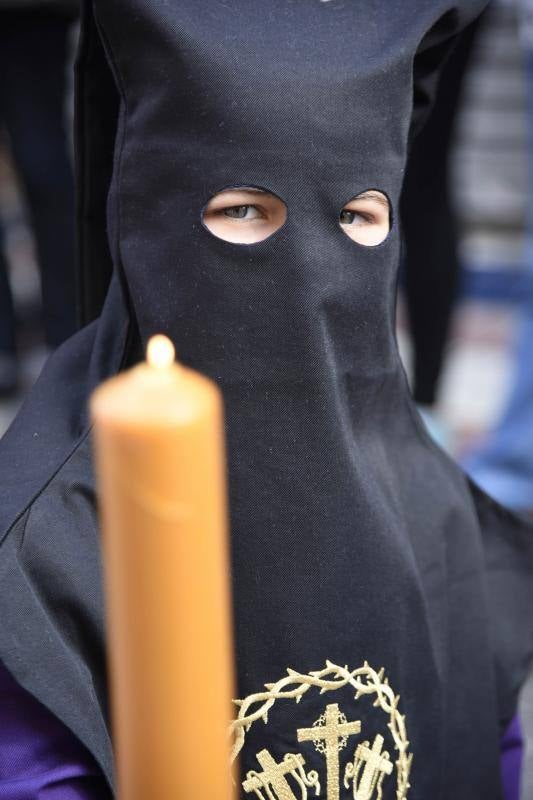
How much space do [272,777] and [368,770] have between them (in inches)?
5.0

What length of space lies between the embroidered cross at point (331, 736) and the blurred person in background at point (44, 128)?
2128 mm

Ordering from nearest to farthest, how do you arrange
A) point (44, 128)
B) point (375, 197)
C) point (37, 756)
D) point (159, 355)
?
point (159, 355) → point (37, 756) → point (375, 197) → point (44, 128)

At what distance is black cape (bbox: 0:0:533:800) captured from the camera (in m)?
1.50

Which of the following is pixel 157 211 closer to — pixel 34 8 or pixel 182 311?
pixel 182 311

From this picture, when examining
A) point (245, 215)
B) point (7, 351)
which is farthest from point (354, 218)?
point (7, 351)

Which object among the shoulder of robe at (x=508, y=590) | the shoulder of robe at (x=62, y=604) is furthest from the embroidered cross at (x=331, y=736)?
the shoulder of robe at (x=508, y=590)

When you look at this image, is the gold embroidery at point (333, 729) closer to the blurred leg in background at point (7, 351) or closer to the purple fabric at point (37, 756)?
the purple fabric at point (37, 756)

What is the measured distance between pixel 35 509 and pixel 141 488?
0.80 m

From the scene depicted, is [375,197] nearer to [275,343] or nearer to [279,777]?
[275,343]

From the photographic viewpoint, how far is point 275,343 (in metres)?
1.53

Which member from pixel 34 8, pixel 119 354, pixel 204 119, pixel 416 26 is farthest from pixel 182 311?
pixel 34 8

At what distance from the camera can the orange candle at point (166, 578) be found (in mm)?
623

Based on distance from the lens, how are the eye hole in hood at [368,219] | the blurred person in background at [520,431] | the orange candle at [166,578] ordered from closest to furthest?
1. the orange candle at [166,578]
2. the eye hole in hood at [368,219]
3. the blurred person in background at [520,431]

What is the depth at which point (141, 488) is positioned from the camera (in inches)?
24.5
